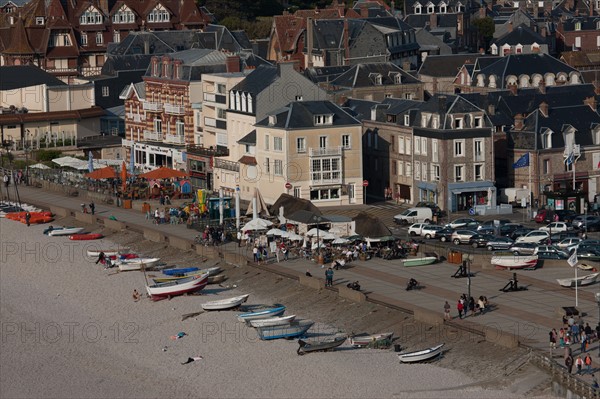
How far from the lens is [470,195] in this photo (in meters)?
89.6

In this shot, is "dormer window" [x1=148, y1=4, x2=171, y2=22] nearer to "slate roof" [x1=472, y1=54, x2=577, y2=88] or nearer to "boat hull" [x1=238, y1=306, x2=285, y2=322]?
"slate roof" [x1=472, y1=54, x2=577, y2=88]

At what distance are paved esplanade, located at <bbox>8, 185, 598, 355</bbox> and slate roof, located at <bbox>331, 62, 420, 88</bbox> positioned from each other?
3256 cm

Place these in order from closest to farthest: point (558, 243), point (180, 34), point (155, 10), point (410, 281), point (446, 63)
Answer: point (410, 281), point (558, 243), point (446, 63), point (180, 34), point (155, 10)

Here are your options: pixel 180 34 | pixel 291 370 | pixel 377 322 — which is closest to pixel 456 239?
pixel 377 322

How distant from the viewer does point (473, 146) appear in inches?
3514

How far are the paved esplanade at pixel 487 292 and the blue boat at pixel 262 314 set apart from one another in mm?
4123

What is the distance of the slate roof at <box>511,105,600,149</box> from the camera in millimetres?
91250

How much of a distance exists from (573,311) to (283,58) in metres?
76.7

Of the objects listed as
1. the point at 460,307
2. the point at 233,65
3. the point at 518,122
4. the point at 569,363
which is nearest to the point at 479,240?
the point at 460,307

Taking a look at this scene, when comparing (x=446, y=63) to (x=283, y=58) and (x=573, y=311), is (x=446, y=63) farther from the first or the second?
(x=573, y=311)

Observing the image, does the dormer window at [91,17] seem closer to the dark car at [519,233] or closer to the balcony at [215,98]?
the balcony at [215,98]

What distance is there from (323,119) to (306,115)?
99cm

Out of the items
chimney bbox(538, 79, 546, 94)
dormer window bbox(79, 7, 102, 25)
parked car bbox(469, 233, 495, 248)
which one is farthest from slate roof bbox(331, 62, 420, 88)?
dormer window bbox(79, 7, 102, 25)

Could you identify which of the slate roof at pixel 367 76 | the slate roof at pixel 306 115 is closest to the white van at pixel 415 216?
the slate roof at pixel 306 115
